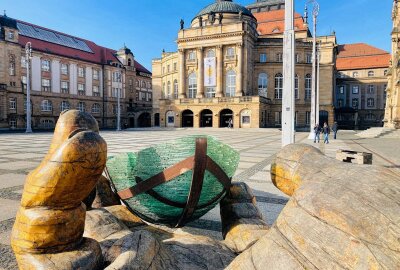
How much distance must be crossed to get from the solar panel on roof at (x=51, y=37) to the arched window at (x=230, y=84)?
30.3 meters

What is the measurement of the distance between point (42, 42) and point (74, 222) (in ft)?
189

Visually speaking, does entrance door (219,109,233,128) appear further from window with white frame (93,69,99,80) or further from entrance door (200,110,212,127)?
window with white frame (93,69,99,80)

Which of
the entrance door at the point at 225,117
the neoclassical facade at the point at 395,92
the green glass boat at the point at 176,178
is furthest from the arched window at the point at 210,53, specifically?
the green glass boat at the point at 176,178

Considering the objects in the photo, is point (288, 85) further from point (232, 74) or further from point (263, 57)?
point (263, 57)

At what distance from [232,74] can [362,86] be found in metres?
38.7

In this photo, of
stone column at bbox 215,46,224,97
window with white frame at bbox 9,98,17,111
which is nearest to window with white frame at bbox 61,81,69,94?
window with white frame at bbox 9,98,17,111

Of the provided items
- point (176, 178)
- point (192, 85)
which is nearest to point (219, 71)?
point (192, 85)

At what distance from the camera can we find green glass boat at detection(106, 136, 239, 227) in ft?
7.22

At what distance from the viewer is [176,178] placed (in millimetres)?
2234

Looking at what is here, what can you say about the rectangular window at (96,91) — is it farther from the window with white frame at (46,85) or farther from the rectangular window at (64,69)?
the window with white frame at (46,85)

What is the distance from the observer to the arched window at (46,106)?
48.2m

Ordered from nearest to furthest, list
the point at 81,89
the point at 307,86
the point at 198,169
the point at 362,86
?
the point at 198,169
the point at 307,86
the point at 81,89
the point at 362,86

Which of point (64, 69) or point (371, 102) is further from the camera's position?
point (371, 102)

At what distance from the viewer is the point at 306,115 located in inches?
2068
